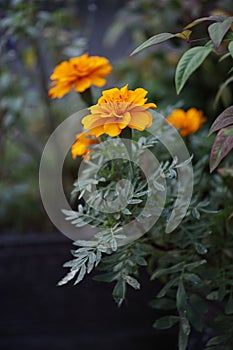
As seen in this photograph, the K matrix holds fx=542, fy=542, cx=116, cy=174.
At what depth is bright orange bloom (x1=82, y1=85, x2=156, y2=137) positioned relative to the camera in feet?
1.96

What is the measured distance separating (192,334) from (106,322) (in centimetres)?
28

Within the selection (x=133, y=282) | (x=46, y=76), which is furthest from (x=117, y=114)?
(x=46, y=76)

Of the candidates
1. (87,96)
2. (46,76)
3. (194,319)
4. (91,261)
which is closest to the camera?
(91,261)

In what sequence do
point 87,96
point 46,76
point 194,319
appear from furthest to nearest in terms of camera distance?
point 46,76 < point 87,96 < point 194,319

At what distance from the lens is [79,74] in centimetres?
75

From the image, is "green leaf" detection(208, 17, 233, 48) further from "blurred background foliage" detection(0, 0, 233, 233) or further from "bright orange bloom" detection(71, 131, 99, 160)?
"blurred background foliage" detection(0, 0, 233, 233)

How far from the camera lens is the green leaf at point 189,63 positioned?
64 centimetres

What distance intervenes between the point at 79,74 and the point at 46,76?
0.73 m

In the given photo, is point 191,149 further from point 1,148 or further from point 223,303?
point 1,148

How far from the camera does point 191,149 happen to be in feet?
3.16

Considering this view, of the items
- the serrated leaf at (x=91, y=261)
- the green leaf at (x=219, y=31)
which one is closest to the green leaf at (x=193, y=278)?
the serrated leaf at (x=91, y=261)

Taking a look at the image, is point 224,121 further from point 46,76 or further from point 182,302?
point 46,76

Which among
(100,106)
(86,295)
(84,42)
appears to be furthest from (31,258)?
(100,106)

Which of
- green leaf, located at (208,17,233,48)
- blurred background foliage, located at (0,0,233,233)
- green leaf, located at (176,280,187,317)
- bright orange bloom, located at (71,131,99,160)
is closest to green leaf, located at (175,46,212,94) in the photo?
green leaf, located at (208,17,233,48)
